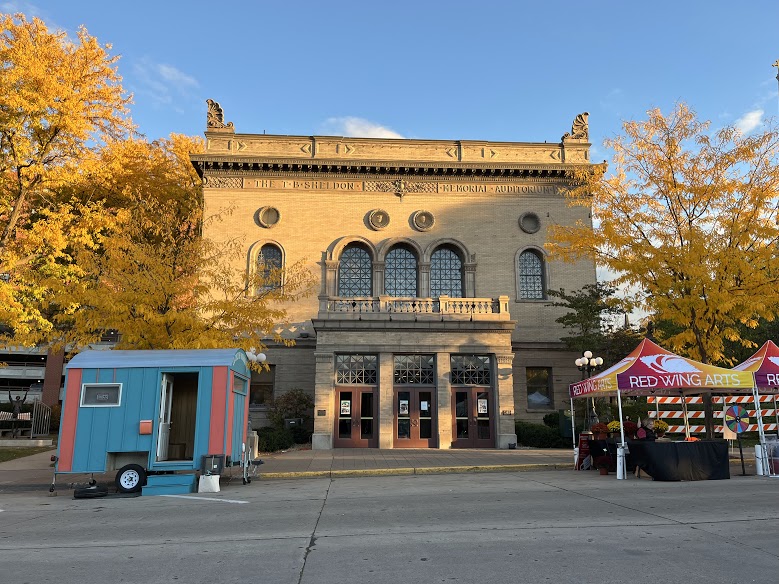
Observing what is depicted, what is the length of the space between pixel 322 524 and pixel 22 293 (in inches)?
642

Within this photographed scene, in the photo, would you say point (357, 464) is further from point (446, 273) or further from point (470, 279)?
point (446, 273)

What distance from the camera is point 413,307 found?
81.7 ft

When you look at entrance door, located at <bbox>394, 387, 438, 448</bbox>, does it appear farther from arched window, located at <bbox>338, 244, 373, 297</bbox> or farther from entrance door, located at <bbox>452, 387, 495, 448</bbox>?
arched window, located at <bbox>338, 244, 373, 297</bbox>

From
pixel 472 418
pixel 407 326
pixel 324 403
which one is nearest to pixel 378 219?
pixel 407 326

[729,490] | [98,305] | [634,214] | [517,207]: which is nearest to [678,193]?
[634,214]

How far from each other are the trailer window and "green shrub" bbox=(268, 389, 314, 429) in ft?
39.9

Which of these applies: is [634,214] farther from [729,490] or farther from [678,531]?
[678,531]

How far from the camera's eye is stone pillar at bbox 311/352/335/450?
74.2ft

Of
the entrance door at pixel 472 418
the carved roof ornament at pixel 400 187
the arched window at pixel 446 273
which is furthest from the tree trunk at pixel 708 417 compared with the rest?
the carved roof ornament at pixel 400 187

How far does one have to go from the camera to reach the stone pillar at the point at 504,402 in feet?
75.6

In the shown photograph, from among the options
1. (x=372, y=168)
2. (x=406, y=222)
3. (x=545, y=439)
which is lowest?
(x=545, y=439)

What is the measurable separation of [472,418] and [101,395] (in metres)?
14.7

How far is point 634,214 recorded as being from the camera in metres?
18.8

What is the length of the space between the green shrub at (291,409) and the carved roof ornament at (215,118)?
14710 mm
